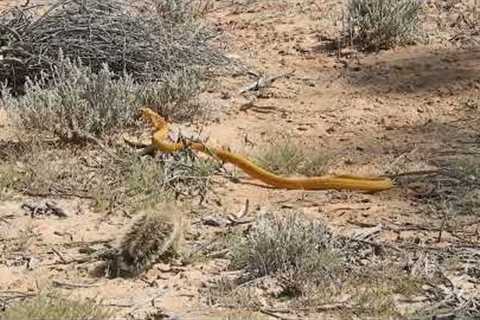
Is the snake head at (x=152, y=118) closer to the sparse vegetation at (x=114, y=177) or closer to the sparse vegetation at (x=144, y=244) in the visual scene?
the sparse vegetation at (x=114, y=177)

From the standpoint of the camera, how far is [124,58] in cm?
606

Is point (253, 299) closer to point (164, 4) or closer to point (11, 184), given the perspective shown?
point (11, 184)

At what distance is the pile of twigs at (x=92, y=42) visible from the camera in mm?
6051

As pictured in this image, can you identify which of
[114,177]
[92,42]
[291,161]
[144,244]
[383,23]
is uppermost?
[383,23]

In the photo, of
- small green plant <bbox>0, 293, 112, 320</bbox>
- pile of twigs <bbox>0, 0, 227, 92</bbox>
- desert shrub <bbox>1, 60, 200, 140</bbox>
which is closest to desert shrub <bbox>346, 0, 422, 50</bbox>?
pile of twigs <bbox>0, 0, 227, 92</bbox>

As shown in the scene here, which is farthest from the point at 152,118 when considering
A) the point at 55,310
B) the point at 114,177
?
the point at 55,310

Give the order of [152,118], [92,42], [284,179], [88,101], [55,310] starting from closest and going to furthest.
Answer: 1. [55,310]
2. [284,179]
3. [88,101]
4. [152,118]
5. [92,42]

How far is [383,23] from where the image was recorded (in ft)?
22.0

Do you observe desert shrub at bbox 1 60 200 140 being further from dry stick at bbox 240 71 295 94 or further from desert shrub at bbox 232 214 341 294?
desert shrub at bbox 232 214 341 294

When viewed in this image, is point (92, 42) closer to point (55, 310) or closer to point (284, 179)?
point (284, 179)

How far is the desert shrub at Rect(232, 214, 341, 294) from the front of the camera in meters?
3.69

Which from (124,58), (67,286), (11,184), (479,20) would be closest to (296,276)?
(67,286)

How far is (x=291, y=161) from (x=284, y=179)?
217 mm

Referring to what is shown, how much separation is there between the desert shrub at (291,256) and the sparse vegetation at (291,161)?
1.02m
